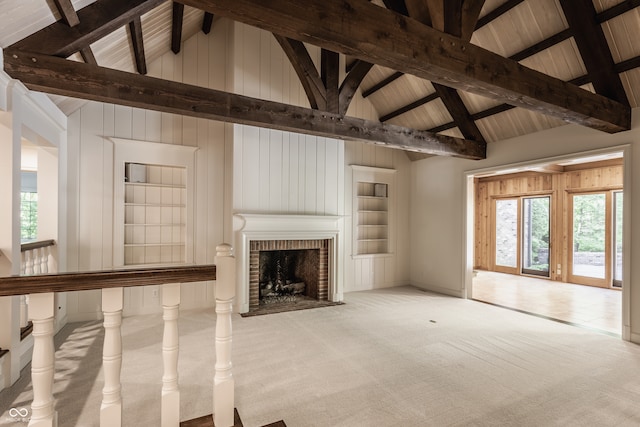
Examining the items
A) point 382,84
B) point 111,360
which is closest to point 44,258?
point 111,360

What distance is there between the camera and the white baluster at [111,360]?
4.71 ft

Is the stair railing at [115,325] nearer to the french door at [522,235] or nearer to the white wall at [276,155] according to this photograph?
the white wall at [276,155]

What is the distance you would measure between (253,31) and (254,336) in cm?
438

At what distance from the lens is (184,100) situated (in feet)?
10.3

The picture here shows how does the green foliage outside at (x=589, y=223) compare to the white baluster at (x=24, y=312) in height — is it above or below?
above

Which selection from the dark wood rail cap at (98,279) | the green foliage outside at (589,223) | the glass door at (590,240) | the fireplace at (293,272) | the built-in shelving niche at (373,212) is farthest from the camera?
the green foliage outside at (589,223)

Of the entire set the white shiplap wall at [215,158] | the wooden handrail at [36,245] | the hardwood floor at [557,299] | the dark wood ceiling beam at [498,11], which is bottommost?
the hardwood floor at [557,299]

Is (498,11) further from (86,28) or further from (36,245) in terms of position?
(36,245)

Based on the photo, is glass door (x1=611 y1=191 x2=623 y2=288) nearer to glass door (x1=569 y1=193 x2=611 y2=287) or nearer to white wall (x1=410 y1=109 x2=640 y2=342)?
glass door (x1=569 y1=193 x2=611 y2=287)

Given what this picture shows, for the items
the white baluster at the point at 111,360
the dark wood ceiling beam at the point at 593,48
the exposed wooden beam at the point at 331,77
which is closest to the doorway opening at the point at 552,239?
the dark wood ceiling beam at the point at 593,48

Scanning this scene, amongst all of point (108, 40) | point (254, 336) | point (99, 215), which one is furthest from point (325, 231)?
point (108, 40)

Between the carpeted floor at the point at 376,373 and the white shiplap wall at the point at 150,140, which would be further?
the white shiplap wall at the point at 150,140

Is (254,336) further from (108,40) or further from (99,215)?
(108,40)

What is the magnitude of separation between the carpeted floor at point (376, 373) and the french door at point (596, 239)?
374 centimetres
